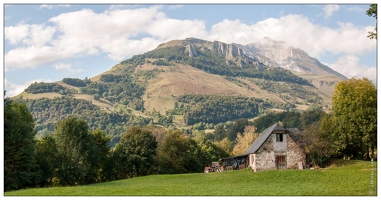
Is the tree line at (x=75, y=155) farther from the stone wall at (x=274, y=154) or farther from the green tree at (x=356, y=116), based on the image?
the green tree at (x=356, y=116)

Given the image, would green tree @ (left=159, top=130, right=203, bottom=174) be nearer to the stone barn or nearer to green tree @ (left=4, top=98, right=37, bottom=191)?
the stone barn

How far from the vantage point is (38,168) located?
136 feet

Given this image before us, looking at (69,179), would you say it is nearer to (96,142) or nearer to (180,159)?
(96,142)

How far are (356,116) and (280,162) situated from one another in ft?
30.9

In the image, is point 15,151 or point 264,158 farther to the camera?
point 264,158

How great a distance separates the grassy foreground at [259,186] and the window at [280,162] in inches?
211

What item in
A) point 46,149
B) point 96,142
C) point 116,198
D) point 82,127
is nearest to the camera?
point 116,198

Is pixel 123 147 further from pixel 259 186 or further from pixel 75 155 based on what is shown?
pixel 259 186

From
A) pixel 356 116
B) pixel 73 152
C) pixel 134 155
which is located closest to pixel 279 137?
pixel 356 116

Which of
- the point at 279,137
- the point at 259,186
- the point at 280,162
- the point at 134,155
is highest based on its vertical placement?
the point at 279,137

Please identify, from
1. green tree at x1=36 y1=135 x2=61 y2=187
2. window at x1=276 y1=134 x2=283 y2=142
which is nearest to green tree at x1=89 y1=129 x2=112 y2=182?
green tree at x1=36 y1=135 x2=61 y2=187

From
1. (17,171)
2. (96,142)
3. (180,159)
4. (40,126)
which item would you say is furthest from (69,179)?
(40,126)

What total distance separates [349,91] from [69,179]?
3198 centimetres

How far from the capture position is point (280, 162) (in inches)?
1924
